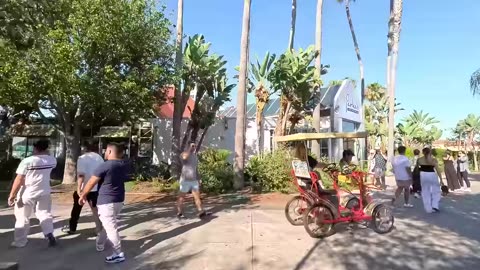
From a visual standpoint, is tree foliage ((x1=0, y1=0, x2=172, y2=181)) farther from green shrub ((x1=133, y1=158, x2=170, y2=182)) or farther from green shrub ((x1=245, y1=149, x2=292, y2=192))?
green shrub ((x1=245, y1=149, x2=292, y2=192))

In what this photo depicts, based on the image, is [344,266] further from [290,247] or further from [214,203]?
[214,203]

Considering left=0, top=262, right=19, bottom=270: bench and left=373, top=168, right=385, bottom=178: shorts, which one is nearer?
left=0, top=262, right=19, bottom=270: bench

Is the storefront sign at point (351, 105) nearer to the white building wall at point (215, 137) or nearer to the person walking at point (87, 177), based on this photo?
the white building wall at point (215, 137)

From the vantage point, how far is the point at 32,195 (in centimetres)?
688

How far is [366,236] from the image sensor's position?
8.01 m

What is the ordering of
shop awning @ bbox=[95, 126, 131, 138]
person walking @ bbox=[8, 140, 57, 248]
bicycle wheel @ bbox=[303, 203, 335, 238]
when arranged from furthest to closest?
shop awning @ bbox=[95, 126, 131, 138] < bicycle wheel @ bbox=[303, 203, 335, 238] < person walking @ bbox=[8, 140, 57, 248]

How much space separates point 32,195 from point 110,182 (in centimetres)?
149

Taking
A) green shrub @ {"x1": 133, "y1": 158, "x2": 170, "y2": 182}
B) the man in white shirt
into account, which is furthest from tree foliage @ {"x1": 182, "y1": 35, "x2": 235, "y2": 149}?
the man in white shirt

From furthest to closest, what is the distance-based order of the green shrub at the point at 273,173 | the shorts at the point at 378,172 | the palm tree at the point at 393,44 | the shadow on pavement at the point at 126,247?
the palm tree at the point at 393,44 → the shorts at the point at 378,172 → the green shrub at the point at 273,173 → the shadow on pavement at the point at 126,247

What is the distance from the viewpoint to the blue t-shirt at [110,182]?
623 cm

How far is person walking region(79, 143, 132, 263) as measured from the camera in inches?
241

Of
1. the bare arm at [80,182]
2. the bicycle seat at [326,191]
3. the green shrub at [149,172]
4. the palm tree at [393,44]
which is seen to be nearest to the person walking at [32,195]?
the bare arm at [80,182]

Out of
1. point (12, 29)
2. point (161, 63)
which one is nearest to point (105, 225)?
point (12, 29)

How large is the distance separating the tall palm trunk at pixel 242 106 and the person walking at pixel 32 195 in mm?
8979
